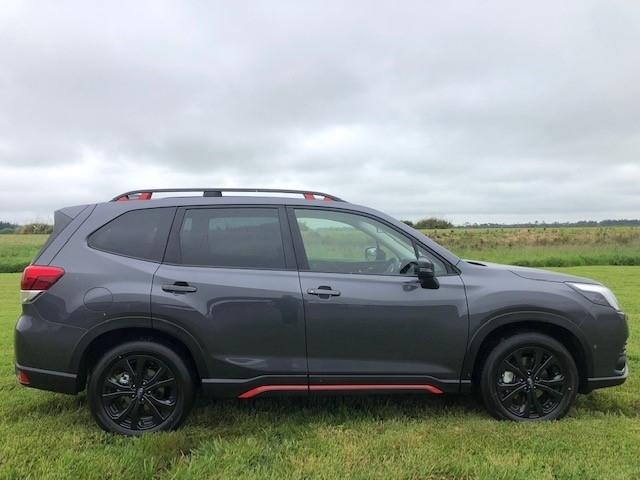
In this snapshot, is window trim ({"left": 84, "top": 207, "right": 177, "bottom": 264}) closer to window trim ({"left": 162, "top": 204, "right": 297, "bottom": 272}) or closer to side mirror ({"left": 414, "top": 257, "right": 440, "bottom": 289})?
window trim ({"left": 162, "top": 204, "right": 297, "bottom": 272})

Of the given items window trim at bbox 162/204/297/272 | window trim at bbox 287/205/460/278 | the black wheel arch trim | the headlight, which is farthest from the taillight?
the headlight

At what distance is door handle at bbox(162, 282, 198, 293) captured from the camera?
3.88 m

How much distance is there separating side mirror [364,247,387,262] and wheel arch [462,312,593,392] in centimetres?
92

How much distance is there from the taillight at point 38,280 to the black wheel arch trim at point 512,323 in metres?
3.05

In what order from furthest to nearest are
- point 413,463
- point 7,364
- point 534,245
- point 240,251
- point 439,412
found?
point 534,245 < point 7,364 < point 439,412 < point 240,251 < point 413,463

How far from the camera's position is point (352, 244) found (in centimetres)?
437

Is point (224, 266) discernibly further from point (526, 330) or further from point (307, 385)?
point (526, 330)

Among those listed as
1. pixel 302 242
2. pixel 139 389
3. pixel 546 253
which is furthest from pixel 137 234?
pixel 546 253

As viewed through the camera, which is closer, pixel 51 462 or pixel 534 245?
pixel 51 462

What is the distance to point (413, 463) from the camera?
3381 mm

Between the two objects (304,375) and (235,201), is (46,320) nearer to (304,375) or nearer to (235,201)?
(235,201)

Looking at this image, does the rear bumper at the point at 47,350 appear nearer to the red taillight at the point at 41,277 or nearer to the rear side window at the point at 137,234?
the red taillight at the point at 41,277

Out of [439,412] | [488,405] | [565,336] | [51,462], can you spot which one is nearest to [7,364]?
[51,462]

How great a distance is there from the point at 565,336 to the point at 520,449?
106 cm
